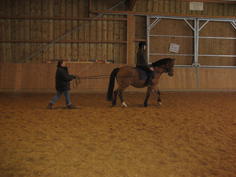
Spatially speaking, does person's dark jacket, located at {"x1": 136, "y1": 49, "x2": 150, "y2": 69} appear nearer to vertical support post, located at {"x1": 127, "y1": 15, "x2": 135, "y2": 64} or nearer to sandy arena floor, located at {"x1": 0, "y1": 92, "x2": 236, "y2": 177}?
sandy arena floor, located at {"x1": 0, "y1": 92, "x2": 236, "y2": 177}

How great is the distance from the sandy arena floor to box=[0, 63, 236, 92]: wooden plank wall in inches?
235

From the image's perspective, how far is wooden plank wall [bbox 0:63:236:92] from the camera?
37.9 ft

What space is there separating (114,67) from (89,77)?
1.45m

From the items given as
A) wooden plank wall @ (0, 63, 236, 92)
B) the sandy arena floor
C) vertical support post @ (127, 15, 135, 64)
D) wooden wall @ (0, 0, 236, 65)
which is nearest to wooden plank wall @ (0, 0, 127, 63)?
wooden wall @ (0, 0, 236, 65)

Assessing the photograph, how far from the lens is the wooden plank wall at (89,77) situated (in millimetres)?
11547

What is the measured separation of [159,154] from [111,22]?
11084 millimetres

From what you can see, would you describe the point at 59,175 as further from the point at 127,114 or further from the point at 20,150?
the point at 127,114

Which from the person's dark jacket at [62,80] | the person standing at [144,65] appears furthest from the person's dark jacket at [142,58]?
the person's dark jacket at [62,80]

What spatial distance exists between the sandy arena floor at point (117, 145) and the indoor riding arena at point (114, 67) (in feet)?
0.12

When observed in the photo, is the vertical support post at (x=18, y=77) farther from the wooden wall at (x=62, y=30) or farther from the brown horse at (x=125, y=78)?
the brown horse at (x=125, y=78)

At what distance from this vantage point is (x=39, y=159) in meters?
3.00

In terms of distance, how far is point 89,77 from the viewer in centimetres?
1180

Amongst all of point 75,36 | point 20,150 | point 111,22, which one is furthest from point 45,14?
point 20,150

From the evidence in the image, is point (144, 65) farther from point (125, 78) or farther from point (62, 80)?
point (62, 80)
